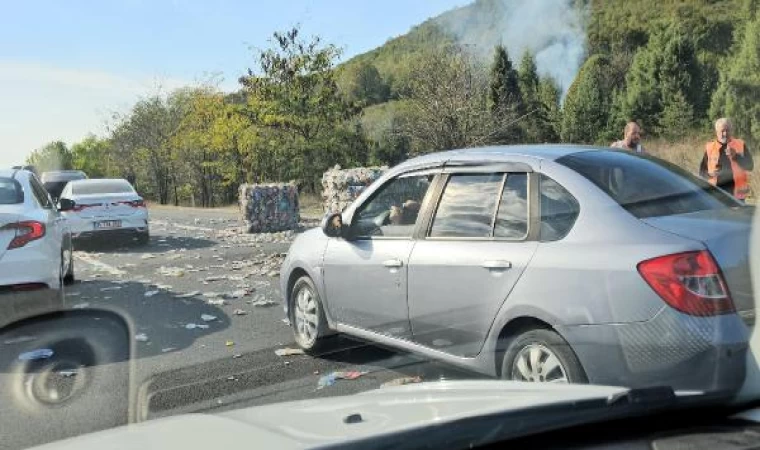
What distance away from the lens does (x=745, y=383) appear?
3.53 meters

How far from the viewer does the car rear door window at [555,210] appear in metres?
4.26

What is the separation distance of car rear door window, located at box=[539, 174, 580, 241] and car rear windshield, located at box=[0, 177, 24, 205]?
6030 mm

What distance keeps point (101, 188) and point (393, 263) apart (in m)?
13.4

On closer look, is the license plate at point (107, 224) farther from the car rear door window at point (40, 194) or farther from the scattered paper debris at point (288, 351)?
the scattered paper debris at point (288, 351)

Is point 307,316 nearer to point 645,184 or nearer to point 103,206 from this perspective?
point 645,184

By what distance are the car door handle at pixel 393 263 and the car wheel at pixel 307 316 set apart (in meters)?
1.11

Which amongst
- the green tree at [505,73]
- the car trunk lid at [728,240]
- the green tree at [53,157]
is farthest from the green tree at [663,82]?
the green tree at [53,157]

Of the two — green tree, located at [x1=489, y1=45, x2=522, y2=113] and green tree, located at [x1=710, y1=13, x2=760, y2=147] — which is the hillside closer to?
green tree, located at [x1=489, y1=45, x2=522, y2=113]

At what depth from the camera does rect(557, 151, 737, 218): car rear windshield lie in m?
4.25

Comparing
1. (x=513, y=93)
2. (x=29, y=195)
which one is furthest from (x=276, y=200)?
(x=513, y=93)

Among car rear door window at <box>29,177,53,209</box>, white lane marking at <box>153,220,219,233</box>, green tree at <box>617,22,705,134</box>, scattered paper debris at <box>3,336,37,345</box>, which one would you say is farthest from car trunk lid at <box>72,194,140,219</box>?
green tree at <box>617,22,705,134</box>

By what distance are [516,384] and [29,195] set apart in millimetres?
7036

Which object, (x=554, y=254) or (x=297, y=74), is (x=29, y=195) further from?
(x=297, y=74)

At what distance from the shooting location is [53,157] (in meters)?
103
